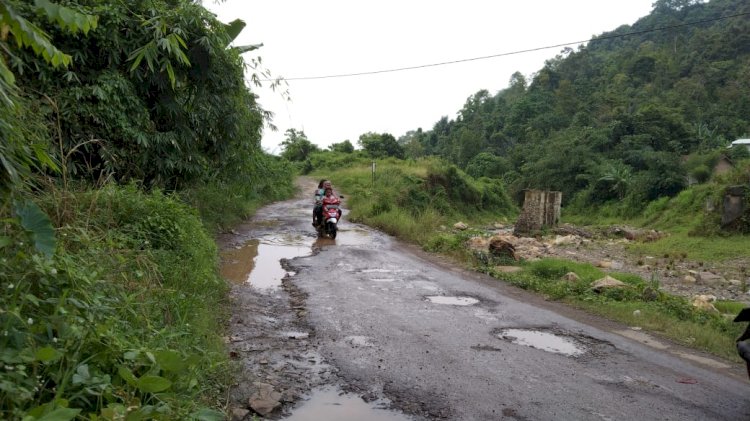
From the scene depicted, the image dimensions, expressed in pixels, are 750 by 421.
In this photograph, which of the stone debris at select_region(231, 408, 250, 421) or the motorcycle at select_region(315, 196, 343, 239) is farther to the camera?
the motorcycle at select_region(315, 196, 343, 239)

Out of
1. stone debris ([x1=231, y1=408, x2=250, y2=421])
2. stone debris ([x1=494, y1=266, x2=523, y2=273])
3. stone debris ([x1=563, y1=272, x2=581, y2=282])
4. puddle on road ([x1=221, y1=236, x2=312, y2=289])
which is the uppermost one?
stone debris ([x1=231, y1=408, x2=250, y2=421])

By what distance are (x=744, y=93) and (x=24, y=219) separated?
51.4 metres

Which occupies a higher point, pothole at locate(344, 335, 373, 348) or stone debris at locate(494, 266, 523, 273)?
pothole at locate(344, 335, 373, 348)

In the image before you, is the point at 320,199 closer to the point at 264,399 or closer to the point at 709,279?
the point at 709,279

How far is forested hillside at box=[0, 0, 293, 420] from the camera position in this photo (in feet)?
8.74

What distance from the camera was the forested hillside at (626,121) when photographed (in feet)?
121

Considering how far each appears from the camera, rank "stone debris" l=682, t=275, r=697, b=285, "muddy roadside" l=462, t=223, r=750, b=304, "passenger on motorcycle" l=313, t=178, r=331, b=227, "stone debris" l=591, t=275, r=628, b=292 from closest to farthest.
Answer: "stone debris" l=591, t=275, r=628, b=292
"muddy roadside" l=462, t=223, r=750, b=304
"stone debris" l=682, t=275, r=697, b=285
"passenger on motorcycle" l=313, t=178, r=331, b=227

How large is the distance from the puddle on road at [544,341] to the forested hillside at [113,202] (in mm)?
3361

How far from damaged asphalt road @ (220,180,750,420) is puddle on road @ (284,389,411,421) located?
0.6 inches

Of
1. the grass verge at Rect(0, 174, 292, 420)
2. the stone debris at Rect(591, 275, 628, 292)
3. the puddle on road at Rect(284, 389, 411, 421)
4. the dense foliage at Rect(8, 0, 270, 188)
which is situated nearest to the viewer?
the grass verge at Rect(0, 174, 292, 420)

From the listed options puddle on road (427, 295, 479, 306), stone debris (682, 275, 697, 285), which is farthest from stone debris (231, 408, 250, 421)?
stone debris (682, 275, 697, 285)

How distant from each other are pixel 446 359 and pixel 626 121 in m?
41.6

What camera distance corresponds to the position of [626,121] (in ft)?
136

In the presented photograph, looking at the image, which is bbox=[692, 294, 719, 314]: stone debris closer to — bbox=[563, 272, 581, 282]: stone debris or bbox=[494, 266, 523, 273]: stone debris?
bbox=[563, 272, 581, 282]: stone debris
